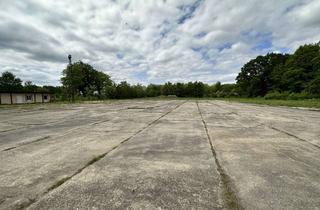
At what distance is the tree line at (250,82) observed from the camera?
3966cm

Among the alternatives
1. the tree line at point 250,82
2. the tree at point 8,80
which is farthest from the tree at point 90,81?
the tree at point 8,80

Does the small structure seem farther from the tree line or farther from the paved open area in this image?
the paved open area

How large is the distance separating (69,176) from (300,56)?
2076 inches

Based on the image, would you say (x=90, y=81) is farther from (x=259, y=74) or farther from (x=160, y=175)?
(x=160, y=175)

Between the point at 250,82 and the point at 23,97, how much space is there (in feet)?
182

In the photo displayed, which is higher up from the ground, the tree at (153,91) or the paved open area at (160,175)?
the tree at (153,91)

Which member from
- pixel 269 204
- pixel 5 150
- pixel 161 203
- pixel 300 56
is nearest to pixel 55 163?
pixel 5 150

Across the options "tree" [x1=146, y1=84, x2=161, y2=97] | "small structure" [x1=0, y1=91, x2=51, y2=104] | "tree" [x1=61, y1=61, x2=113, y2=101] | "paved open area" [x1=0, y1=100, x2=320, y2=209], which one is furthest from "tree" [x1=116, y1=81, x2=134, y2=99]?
"paved open area" [x1=0, y1=100, x2=320, y2=209]

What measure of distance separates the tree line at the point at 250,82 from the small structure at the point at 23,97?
5.47 metres

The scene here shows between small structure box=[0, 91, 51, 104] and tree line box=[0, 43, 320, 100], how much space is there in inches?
215

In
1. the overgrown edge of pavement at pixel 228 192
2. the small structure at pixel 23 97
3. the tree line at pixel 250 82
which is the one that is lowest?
the overgrown edge of pavement at pixel 228 192

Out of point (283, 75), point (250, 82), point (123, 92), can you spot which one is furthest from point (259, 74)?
point (123, 92)

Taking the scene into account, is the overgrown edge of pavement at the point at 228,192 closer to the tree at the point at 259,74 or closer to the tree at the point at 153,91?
the tree at the point at 259,74

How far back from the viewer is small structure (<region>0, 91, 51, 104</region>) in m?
30.6
